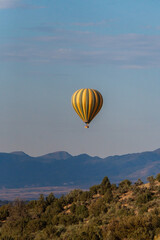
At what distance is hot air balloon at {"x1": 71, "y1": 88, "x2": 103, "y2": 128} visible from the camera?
8744 cm

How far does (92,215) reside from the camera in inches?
2591

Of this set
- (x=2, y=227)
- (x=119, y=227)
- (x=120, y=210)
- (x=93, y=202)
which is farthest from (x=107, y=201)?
(x=119, y=227)

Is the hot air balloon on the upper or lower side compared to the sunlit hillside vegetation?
upper

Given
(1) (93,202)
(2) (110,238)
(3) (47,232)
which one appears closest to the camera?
(2) (110,238)

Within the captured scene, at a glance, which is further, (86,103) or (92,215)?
(86,103)

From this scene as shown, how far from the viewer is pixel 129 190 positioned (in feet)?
245

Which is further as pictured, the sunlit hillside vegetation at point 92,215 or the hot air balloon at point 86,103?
the hot air balloon at point 86,103

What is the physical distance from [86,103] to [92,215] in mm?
25696

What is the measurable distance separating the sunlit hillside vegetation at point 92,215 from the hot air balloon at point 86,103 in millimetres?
12017

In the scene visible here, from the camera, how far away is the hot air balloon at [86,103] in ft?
287

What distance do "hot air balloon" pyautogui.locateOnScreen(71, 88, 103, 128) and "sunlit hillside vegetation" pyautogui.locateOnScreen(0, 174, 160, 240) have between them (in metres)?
12.0

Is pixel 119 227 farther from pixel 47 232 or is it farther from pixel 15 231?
pixel 15 231

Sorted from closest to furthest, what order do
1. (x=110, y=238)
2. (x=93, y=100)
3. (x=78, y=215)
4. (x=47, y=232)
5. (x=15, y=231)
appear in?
(x=110, y=238) < (x=47, y=232) < (x=15, y=231) < (x=78, y=215) < (x=93, y=100)

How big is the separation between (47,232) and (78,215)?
34.0 ft
